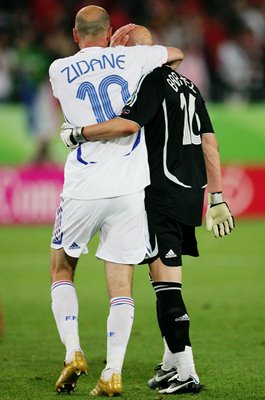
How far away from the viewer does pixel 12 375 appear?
6.44m

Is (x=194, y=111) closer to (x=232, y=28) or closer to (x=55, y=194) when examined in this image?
(x=55, y=194)

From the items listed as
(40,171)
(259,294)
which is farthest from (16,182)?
(259,294)

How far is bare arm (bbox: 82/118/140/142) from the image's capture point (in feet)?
18.6

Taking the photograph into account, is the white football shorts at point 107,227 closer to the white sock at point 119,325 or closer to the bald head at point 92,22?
the white sock at point 119,325

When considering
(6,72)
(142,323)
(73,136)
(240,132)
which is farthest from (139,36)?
(240,132)

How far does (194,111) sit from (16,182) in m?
11.0

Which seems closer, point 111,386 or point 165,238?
point 111,386

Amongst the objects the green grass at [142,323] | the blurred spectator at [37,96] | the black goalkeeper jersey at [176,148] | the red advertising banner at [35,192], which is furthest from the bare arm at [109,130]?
the blurred spectator at [37,96]

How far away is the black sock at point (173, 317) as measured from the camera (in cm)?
590

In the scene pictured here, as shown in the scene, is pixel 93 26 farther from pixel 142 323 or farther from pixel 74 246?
pixel 142 323

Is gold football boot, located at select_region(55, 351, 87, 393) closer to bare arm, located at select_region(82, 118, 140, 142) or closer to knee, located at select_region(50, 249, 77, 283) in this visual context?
knee, located at select_region(50, 249, 77, 283)

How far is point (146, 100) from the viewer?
579 cm

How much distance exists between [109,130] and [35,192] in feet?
Answer: 37.5

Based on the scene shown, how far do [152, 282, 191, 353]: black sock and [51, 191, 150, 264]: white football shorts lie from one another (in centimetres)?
29
